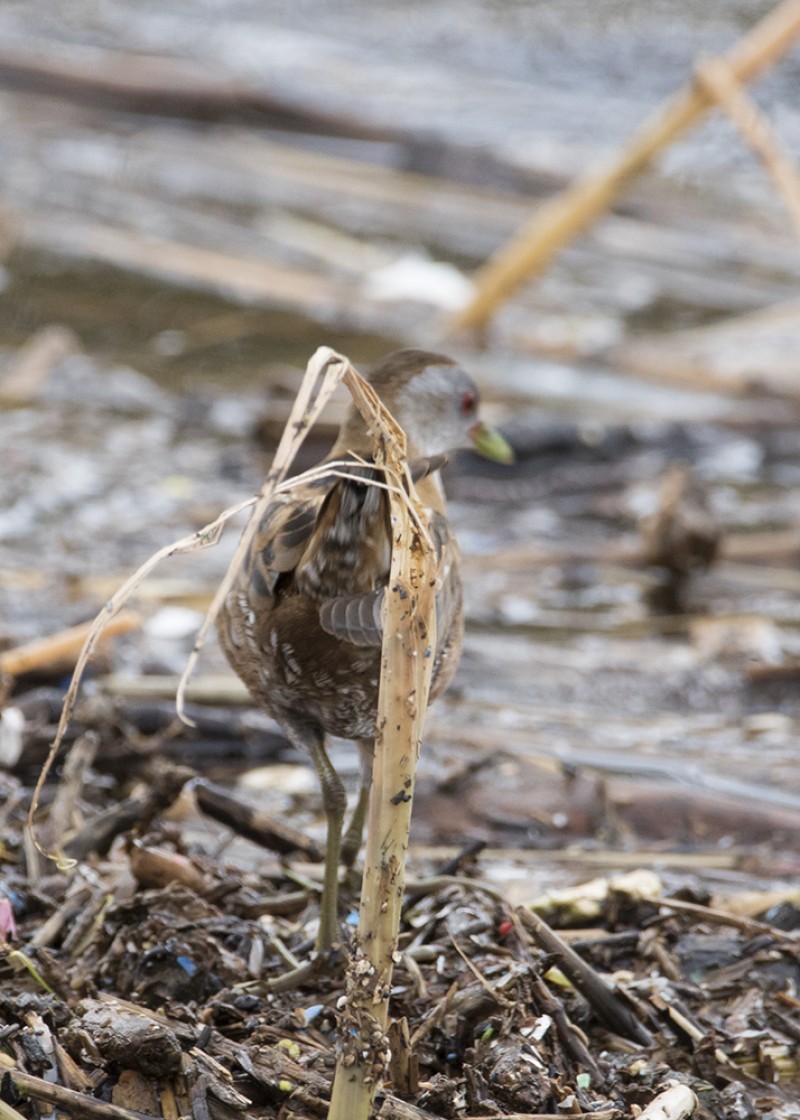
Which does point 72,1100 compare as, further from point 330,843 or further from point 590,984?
point 590,984

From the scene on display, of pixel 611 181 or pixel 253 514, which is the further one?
pixel 611 181

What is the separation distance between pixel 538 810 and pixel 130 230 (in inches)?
300

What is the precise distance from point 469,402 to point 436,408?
0.16 meters

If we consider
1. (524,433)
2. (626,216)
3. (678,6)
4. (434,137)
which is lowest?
(524,433)

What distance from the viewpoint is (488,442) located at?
4.41 meters

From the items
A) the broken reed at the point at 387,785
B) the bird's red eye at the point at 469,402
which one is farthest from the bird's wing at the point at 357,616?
the bird's red eye at the point at 469,402

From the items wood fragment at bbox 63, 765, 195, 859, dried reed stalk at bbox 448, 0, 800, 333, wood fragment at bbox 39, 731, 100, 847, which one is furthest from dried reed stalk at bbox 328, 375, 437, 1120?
dried reed stalk at bbox 448, 0, 800, 333

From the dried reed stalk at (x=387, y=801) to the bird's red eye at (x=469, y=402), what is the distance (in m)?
1.86

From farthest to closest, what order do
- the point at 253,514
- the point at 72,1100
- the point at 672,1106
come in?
the point at 672,1106, the point at 72,1100, the point at 253,514

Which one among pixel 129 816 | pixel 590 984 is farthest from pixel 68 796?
pixel 590 984

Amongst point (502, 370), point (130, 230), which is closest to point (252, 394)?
point (502, 370)

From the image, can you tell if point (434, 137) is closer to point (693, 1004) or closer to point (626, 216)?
point (626, 216)

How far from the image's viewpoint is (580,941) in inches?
121

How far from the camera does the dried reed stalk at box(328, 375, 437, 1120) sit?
2.12 metres
